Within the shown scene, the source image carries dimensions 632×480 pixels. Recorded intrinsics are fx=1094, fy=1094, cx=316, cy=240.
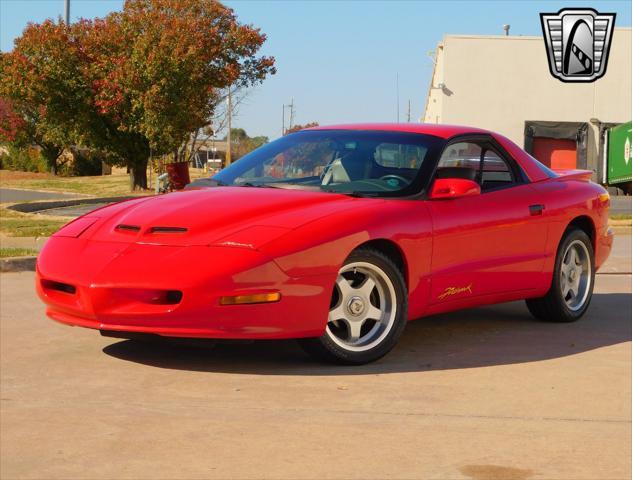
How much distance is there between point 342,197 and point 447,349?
121cm

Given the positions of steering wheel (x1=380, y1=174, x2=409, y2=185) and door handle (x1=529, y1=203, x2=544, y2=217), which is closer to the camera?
steering wheel (x1=380, y1=174, x2=409, y2=185)

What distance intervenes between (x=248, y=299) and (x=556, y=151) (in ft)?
138

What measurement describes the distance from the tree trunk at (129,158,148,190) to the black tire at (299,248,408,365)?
109 ft

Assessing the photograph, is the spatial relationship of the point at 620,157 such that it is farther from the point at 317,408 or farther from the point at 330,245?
the point at 317,408

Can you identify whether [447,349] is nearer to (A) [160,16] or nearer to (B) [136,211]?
(B) [136,211]

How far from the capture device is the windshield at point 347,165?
664cm

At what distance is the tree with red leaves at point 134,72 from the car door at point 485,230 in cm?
2866

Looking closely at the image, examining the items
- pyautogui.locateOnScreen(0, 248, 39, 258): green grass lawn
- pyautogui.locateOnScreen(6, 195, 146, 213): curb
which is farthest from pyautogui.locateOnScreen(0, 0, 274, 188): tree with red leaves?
pyautogui.locateOnScreen(0, 248, 39, 258): green grass lawn

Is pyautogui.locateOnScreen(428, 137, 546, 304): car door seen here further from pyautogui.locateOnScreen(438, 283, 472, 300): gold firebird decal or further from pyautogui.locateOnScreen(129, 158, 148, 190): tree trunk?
pyautogui.locateOnScreen(129, 158, 148, 190): tree trunk

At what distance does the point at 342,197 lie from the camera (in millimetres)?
6371

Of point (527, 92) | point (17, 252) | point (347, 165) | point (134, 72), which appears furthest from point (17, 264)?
point (527, 92)

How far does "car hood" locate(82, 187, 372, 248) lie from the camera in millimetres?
5773

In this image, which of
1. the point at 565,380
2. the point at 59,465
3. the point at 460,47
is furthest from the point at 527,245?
the point at 460,47

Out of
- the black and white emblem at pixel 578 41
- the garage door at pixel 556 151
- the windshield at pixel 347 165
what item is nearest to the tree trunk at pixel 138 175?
the garage door at pixel 556 151
